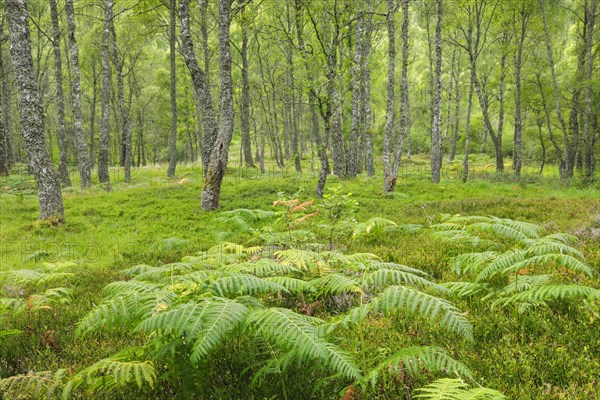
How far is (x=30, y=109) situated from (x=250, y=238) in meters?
7.36

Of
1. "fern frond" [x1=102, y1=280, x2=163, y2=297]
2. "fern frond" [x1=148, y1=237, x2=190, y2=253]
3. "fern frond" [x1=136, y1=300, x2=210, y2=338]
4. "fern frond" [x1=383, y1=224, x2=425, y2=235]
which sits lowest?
"fern frond" [x1=148, y1=237, x2=190, y2=253]

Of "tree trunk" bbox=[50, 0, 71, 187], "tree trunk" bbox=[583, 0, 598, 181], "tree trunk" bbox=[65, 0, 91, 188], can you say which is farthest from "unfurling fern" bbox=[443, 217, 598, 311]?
"tree trunk" bbox=[583, 0, 598, 181]

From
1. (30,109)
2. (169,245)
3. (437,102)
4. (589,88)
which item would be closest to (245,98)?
(437,102)

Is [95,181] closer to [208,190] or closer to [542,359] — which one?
[208,190]

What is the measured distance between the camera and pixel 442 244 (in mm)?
6609

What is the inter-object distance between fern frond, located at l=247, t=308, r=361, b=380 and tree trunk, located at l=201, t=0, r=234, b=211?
30.7ft

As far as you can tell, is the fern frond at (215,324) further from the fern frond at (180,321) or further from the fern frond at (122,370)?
the fern frond at (122,370)

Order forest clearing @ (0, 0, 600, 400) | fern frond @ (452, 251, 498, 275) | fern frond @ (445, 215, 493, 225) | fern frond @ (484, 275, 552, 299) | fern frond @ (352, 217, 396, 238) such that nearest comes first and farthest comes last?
forest clearing @ (0, 0, 600, 400) < fern frond @ (484, 275, 552, 299) < fern frond @ (452, 251, 498, 275) < fern frond @ (445, 215, 493, 225) < fern frond @ (352, 217, 396, 238)

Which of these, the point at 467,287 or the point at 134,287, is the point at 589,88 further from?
the point at 134,287

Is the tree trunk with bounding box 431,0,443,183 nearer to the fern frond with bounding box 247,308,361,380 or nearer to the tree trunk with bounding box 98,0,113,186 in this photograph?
the tree trunk with bounding box 98,0,113,186

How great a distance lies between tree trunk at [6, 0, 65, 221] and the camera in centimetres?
974

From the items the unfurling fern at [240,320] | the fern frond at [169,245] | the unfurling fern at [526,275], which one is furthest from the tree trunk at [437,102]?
the unfurling fern at [240,320]

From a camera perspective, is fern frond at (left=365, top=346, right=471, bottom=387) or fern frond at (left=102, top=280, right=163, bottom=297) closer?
fern frond at (left=365, top=346, right=471, bottom=387)

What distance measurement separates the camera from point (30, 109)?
396 inches
